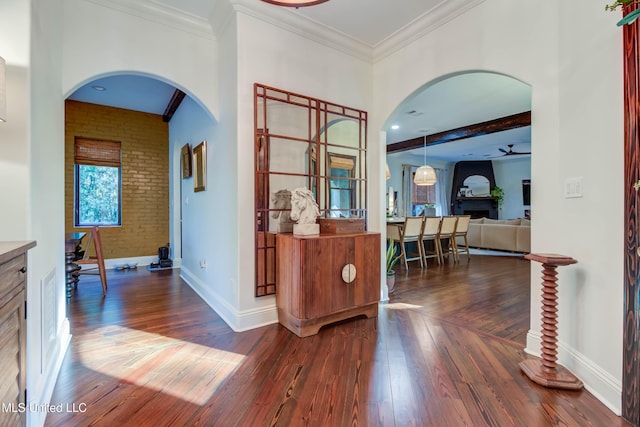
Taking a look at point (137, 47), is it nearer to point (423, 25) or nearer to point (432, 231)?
point (423, 25)

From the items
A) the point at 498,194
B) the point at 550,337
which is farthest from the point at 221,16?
the point at 498,194

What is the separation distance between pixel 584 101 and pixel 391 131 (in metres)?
5.01

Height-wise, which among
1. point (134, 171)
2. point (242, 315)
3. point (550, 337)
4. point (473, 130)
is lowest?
point (242, 315)

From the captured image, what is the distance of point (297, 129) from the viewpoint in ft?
9.23

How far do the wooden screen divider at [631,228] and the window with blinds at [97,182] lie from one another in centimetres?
620

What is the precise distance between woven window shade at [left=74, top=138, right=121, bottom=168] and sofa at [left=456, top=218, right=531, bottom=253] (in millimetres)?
7753

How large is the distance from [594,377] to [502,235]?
567 cm

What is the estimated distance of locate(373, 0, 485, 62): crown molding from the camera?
2457mm

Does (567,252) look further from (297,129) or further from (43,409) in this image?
(43,409)

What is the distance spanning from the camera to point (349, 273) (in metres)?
2.55

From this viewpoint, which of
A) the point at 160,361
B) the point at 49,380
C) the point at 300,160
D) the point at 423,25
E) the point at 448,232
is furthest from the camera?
the point at 448,232

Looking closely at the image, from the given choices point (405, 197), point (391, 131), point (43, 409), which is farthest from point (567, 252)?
point (405, 197)

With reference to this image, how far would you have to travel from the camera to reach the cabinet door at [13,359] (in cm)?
96

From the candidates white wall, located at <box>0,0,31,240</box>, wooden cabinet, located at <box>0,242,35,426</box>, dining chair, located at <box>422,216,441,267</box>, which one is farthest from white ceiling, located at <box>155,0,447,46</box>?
dining chair, located at <box>422,216,441,267</box>
